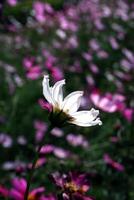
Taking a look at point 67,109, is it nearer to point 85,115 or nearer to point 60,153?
point 85,115

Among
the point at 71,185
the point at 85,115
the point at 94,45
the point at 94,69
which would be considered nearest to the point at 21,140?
the point at 94,69

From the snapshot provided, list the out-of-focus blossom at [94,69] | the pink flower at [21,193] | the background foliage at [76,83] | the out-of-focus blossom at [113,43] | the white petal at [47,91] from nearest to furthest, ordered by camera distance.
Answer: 1. the white petal at [47,91]
2. the pink flower at [21,193]
3. the background foliage at [76,83]
4. the out-of-focus blossom at [94,69]
5. the out-of-focus blossom at [113,43]

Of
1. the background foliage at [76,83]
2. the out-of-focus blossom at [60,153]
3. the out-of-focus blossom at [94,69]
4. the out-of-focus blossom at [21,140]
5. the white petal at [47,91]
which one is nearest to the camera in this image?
the white petal at [47,91]

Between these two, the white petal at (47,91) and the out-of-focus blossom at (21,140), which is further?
the out-of-focus blossom at (21,140)

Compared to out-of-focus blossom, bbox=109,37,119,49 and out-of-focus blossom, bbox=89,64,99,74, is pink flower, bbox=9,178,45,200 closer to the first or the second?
out-of-focus blossom, bbox=89,64,99,74

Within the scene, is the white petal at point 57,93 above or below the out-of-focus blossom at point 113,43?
below

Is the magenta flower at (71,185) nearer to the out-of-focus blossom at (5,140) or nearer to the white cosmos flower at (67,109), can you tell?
the white cosmos flower at (67,109)

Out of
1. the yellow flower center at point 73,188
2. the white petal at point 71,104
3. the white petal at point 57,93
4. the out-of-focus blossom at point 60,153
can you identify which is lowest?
the out-of-focus blossom at point 60,153

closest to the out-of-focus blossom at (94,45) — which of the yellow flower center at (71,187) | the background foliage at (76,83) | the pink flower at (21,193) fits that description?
the background foliage at (76,83)
